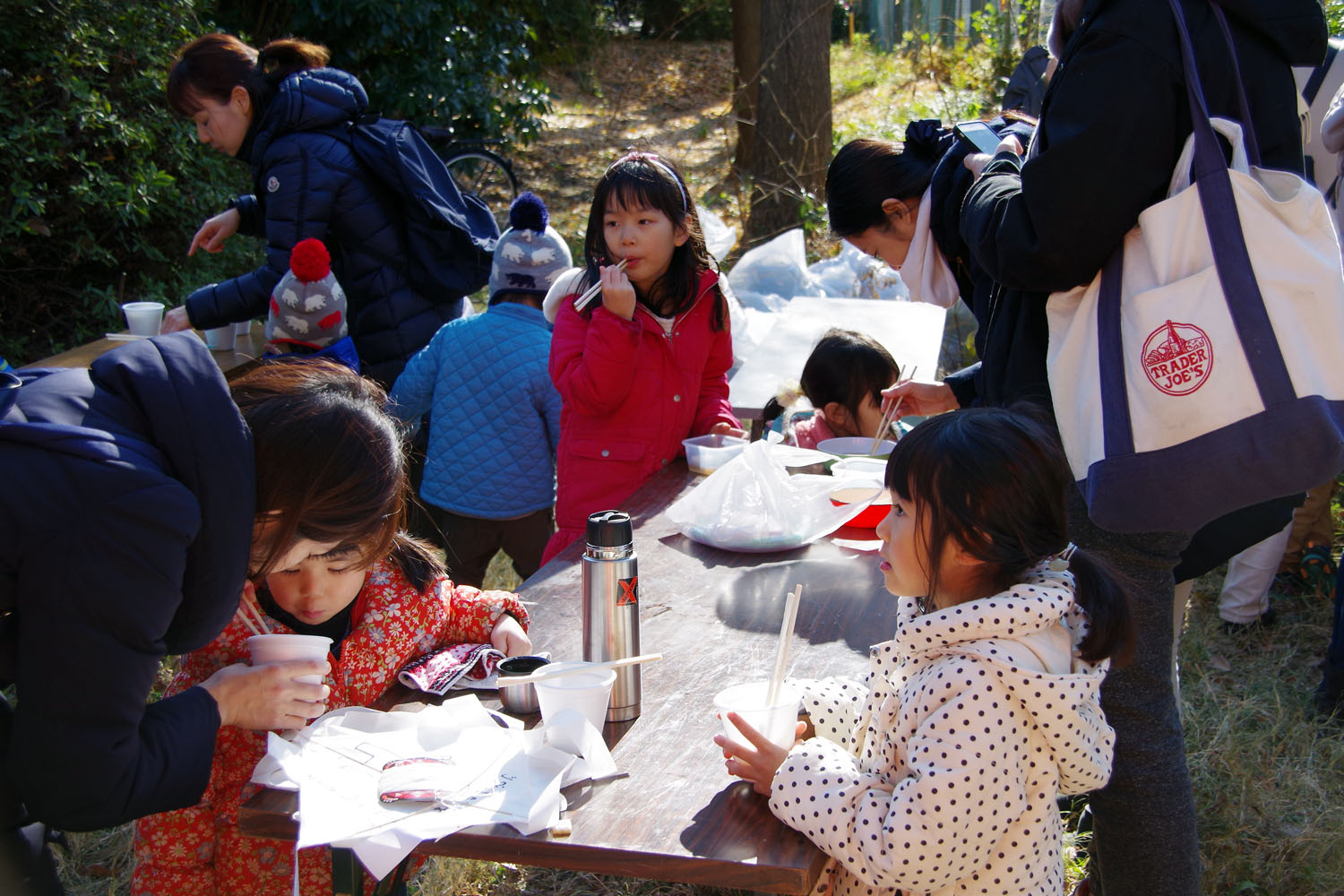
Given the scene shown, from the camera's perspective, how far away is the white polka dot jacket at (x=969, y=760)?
138 cm

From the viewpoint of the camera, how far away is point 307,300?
3.40 metres

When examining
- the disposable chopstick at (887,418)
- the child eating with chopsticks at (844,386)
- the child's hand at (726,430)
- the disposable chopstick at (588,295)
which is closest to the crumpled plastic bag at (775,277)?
the child eating with chopsticks at (844,386)

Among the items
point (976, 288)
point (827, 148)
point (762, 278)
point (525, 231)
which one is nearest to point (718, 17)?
point (827, 148)

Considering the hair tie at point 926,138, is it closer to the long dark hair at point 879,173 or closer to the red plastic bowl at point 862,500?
the long dark hair at point 879,173

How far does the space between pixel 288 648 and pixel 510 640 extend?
17.6 inches

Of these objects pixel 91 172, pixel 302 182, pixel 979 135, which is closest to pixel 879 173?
pixel 979 135

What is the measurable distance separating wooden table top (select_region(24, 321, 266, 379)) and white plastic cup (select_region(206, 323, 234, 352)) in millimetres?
20

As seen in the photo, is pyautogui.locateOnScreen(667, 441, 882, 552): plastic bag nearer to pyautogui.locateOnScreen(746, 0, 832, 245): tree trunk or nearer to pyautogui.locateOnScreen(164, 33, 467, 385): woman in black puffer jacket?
pyautogui.locateOnScreen(164, 33, 467, 385): woman in black puffer jacket

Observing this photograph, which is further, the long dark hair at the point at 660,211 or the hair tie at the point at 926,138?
the long dark hair at the point at 660,211

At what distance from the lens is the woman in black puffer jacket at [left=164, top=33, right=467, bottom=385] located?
11.6 feet

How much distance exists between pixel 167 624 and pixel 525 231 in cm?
239

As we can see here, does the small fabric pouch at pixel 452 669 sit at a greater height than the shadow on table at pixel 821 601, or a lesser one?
greater

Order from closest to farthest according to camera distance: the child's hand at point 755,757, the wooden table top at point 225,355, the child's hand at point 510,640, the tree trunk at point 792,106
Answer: the child's hand at point 755,757 → the child's hand at point 510,640 → the wooden table top at point 225,355 → the tree trunk at point 792,106

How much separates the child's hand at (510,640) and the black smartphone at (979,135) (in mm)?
1442
